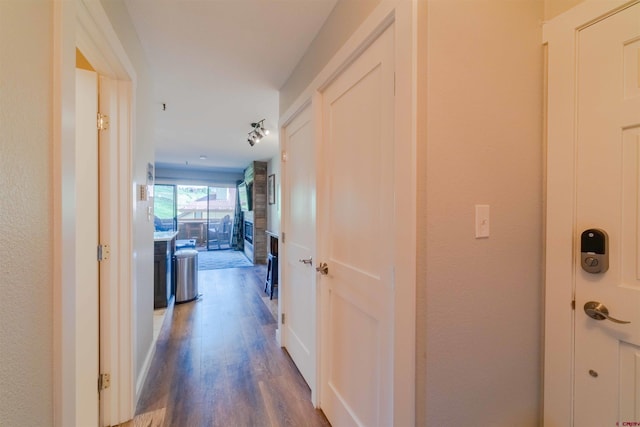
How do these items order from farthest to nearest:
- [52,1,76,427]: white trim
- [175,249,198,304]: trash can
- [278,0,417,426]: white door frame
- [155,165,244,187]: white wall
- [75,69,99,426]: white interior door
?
[155,165,244,187]: white wall → [175,249,198,304]: trash can → [75,69,99,426]: white interior door → [278,0,417,426]: white door frame → [52,1,76,427]: white trim

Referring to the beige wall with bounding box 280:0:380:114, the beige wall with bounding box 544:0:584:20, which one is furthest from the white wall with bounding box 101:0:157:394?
A: the beige wall with bounding box 544:0:584:20

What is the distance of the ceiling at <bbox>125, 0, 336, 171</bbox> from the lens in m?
1.51

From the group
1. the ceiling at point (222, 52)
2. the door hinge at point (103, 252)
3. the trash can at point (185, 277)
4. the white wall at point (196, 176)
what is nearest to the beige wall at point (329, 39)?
the ceiling at point (222, 52)

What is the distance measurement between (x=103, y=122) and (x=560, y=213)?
2.24 meters

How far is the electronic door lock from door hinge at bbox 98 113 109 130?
2.29 metres

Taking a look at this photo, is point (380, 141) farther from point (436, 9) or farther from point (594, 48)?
point (594, 48)

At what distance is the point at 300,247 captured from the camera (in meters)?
2.11

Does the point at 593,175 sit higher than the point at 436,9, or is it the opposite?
the point at 436,9

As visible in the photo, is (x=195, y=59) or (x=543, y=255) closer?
(x=543, y=255)

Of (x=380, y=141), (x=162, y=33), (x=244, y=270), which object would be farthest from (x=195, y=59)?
(x=244, y=270)

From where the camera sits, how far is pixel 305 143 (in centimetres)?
197

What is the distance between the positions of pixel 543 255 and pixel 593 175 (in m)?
0.35

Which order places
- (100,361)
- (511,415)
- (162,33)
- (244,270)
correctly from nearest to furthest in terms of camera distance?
(511,415) < (100,361) < (162,33) < (244,270)

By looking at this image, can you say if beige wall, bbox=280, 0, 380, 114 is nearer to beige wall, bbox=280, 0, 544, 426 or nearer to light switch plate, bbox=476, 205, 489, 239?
beige wall, bbox=280, 0, 544, 426
